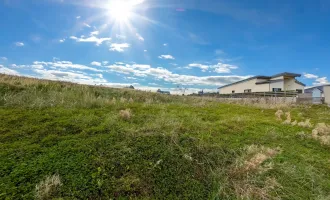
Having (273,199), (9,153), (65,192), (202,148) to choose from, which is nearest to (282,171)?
(273,199)

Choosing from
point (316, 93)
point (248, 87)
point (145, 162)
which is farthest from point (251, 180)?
point (248, 87)

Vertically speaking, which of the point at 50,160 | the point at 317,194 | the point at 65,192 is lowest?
the point at 317,194

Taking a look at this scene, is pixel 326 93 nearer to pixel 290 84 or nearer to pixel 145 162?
pixel 290 84

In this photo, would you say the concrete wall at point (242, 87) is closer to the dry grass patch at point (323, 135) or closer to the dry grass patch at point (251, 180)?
the dry grass patch at point (323, 135)

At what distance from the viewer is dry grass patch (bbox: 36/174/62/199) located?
185 cm

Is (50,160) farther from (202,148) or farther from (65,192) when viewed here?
(202,148)

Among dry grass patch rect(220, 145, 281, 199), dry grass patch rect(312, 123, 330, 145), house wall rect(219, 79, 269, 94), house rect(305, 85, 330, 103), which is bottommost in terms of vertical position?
dry grass patch rect(220, 145, 281, 199)

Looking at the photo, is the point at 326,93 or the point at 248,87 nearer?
the point at 326,93

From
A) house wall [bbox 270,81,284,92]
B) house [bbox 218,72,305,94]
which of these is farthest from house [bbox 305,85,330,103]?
house wall [bbox 270,81,284,92]

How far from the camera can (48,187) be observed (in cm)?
191

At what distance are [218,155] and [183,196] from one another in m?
1.00

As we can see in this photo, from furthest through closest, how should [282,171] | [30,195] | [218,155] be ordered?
[218,155]
[282,171]
[30,195]

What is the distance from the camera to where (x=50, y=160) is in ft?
7.77

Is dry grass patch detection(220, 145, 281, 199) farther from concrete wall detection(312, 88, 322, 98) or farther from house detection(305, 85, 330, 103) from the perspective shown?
concrete wall detection(312, 88, 322, 98)
